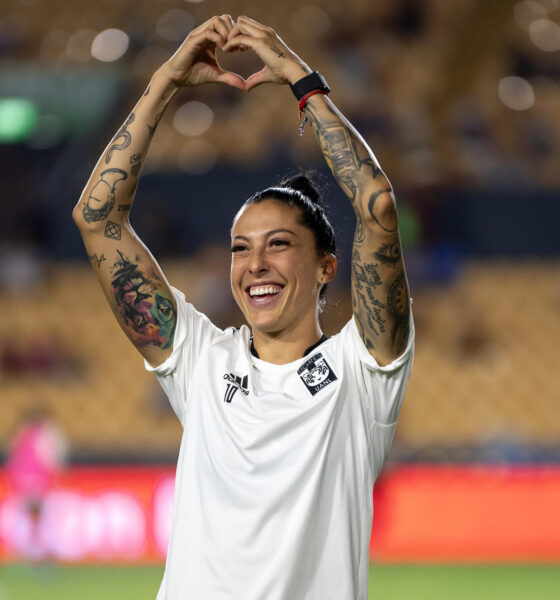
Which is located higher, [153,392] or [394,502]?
[153,392]

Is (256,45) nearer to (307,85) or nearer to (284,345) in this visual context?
(307,85)

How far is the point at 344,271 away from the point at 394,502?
3.46 m

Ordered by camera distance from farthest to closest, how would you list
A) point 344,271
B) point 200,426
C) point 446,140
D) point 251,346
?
point 446,140
point 344,271
point 251,346
point 200,426

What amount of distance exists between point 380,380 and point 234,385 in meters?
0.40

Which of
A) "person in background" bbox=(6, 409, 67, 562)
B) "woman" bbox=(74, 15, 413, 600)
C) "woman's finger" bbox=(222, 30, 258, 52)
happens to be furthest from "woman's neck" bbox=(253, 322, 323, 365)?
"person in background" bbox=(6, 409, 67, 562)

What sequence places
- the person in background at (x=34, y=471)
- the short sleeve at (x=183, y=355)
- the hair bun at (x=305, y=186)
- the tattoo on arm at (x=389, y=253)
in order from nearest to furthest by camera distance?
1. the tattoo on arm at (x=389, y=253)
2. the short sleeve at (x=183, y=355)
3. the hair bun at (x=305, y=186)
4. the person in background at (x=34, y=471)

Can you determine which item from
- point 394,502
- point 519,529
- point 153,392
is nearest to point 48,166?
point 153,392

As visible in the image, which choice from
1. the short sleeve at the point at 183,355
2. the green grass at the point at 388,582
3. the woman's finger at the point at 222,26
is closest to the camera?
the woman's finger at the point at 222,26

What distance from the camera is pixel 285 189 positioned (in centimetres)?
285

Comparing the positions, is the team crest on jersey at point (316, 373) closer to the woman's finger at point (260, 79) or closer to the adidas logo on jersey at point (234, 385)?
the adidas logo on jersey at point (234, 385)

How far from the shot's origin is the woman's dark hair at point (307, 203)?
9.21 feet

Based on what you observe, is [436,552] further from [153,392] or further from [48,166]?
[48,166]

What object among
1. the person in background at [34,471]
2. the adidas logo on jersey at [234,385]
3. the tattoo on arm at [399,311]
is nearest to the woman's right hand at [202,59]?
the tattoo on arm at [399,311]

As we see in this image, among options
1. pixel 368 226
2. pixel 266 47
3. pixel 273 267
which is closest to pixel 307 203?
pixel 273 267
